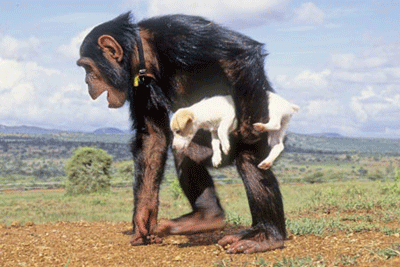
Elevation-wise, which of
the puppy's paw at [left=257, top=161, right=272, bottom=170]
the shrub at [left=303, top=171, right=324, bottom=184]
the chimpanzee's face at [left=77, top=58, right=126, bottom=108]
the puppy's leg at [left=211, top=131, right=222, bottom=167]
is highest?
→ the chimpanzee's face at [left=77, top=58, right=126, bottom=108]

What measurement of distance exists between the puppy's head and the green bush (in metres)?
20.7

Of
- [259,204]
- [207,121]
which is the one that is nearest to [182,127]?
[207,121]

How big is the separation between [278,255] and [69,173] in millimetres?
21575

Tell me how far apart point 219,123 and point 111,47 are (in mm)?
1278

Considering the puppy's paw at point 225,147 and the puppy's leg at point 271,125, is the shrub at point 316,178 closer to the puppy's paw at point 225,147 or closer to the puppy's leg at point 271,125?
the puppy's leg at point 271,125

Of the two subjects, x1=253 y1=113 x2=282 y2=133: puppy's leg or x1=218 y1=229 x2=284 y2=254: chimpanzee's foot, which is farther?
x1=218 y1=229 x2=284 y2=254: chimpanzee's foot

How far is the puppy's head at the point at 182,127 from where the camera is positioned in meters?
4.69

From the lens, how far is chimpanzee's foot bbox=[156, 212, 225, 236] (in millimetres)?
5426

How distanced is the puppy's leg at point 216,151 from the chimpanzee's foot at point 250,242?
0.74 metres

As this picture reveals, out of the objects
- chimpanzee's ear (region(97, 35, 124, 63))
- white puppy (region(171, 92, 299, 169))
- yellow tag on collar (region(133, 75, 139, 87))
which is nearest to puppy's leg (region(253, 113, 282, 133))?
white puppy (region(171, 92, 299, 169))

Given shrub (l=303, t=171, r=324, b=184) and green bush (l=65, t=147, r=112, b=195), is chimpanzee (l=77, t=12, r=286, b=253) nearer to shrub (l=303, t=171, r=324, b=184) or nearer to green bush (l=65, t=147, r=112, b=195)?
green bush (l=65, t=147, r=112, b=195)

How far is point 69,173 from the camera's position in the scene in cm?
2534

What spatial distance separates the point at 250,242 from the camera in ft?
16.1

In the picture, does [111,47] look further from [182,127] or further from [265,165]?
[265,165]
